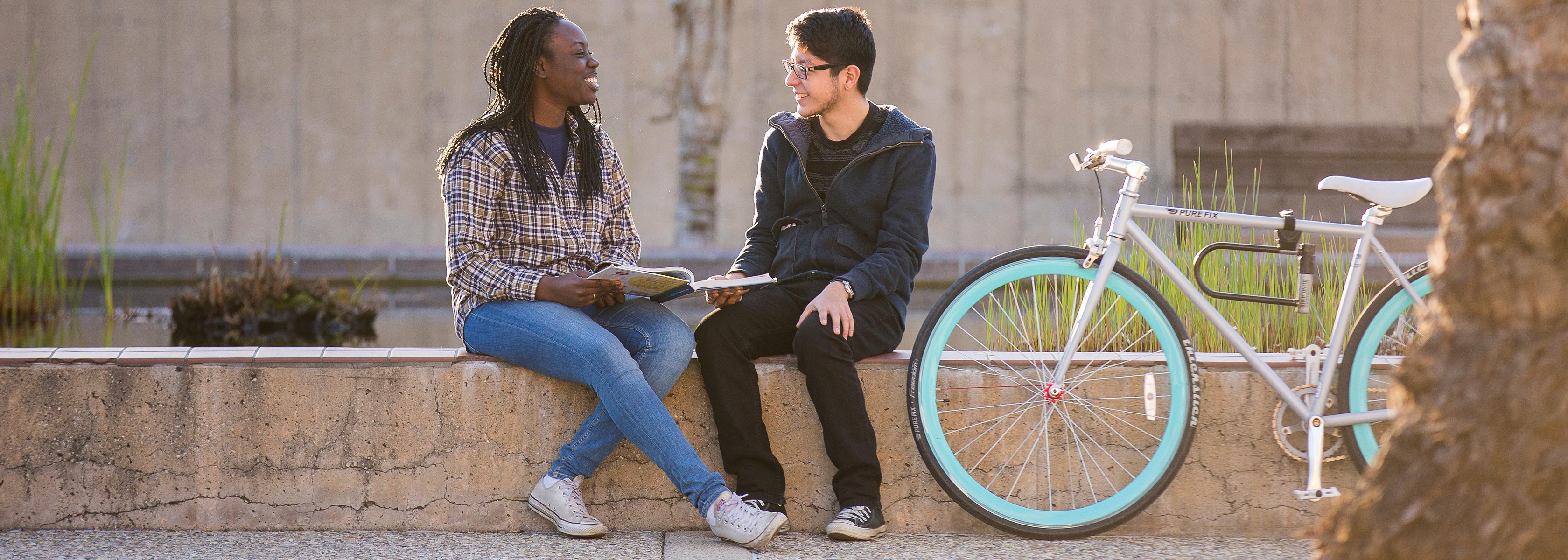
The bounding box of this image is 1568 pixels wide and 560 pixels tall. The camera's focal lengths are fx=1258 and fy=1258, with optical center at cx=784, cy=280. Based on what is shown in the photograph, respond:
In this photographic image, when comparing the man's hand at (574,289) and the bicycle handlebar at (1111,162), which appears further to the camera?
the man's hand at (574,289)

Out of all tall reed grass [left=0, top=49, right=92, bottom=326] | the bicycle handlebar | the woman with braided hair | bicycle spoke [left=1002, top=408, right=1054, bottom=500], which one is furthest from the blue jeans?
tall reed grass [left=0, top=49, right=92, bottom=326]

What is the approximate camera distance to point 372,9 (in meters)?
9.38

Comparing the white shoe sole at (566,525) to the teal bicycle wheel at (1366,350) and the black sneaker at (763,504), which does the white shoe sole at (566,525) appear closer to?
the black sneaker at (763,504)

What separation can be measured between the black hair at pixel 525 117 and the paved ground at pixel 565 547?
757 millimetres

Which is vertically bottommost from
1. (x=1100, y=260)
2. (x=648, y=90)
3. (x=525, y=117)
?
(x=1100, y=260)

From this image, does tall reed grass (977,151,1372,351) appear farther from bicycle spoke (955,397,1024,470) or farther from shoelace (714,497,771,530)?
shoelace (714,497,771,530)

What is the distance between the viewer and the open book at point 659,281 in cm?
253

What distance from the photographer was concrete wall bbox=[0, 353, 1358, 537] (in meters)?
2.61

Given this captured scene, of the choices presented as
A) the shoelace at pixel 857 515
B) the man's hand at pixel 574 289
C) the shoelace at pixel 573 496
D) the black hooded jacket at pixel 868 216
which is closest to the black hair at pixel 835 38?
the black hooded jacket at pixel 868 216

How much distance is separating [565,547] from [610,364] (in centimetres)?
39

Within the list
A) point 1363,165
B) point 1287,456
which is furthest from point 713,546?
point 1363,165

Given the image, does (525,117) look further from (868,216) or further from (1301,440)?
(1301,440)

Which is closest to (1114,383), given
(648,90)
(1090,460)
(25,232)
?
(1090,460)

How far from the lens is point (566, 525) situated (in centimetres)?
259
